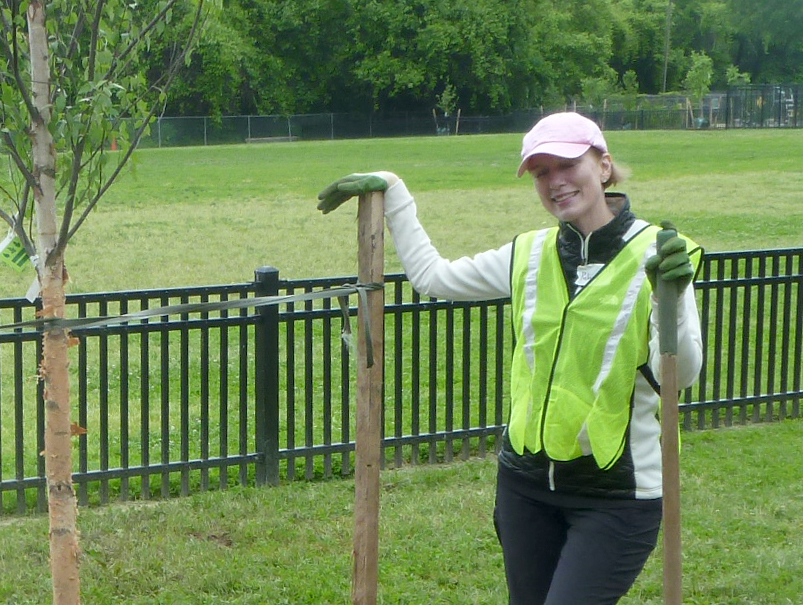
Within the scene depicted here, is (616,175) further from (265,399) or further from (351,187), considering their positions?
(265,399)

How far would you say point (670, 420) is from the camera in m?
2.71

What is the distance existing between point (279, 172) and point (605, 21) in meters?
51.5

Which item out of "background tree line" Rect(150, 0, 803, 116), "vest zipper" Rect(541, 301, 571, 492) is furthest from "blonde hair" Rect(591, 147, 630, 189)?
"background tree line" Rect(150, 0, 803, 116)

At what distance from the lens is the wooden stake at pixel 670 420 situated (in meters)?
2.68

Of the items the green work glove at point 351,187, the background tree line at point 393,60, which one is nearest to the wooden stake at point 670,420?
the green work glove at point 351,187

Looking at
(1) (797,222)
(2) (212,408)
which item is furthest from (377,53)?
(2) (212,408)

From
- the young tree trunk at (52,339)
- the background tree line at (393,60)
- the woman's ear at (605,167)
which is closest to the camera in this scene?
the woman's ear at (605,167)

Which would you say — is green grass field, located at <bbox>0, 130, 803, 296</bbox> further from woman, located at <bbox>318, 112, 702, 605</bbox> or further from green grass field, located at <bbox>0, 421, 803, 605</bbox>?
green grass field, located at <bbox>0, 421, 803, 605</bbox>

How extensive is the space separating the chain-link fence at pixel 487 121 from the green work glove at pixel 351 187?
53575 mm

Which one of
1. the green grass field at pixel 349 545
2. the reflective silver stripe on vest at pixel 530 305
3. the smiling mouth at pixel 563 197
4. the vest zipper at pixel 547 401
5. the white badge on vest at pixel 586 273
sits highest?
the smiling mouth at pixel 563 197

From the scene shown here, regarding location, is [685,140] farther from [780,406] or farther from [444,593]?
[444,593]

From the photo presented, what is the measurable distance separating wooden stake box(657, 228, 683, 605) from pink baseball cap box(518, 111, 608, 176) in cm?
34

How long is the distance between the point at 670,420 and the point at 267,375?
12.3 feet

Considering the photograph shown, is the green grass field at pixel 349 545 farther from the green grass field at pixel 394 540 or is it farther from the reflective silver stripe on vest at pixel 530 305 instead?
the reflective silver stripe on vest at pixel 530 305
